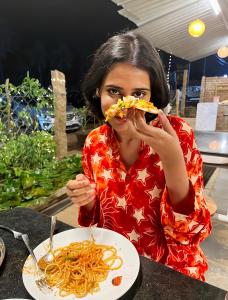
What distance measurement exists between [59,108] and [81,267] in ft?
13.1

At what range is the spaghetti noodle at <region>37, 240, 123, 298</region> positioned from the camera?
2.68 feet

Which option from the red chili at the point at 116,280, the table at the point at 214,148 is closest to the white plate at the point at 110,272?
the red chili at the point at 116,280

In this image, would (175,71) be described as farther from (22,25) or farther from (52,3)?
(22,25)

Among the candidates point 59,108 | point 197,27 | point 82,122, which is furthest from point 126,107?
point 82,122

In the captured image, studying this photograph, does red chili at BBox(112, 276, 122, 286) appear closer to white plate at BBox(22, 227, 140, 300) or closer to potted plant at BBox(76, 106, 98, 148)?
white plate at BBox(22, 227, 140, 300)

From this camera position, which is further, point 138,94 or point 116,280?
point 138,94

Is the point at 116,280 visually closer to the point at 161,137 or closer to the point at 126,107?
the point at 161,137

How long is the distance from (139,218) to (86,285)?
477mm

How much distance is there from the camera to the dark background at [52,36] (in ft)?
52.1

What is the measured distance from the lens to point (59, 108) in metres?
4.60

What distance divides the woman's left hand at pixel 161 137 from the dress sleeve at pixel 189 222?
0.18 meters

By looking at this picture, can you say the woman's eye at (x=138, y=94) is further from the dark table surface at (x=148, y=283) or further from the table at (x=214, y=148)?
the table at (x=214, y=148)

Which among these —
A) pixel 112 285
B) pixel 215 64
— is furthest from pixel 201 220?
pixel 215 64

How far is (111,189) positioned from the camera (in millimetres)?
1263
